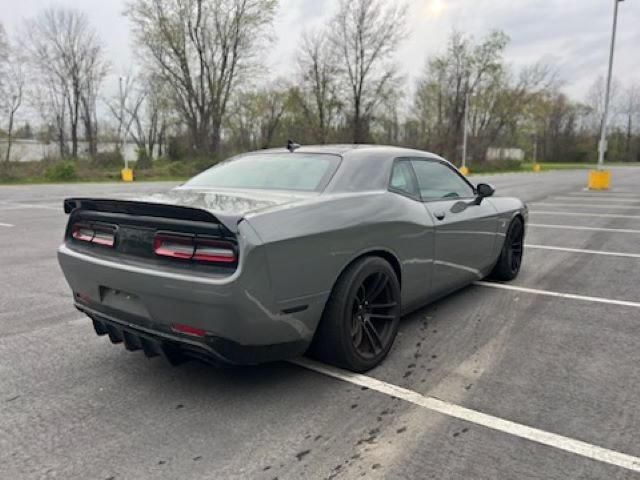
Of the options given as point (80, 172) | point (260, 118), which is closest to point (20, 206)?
point (80, 172)

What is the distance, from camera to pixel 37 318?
4.27 m

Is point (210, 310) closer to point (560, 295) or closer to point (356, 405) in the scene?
point (356, 405)

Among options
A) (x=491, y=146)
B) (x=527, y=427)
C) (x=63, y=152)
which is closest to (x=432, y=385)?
(x=527, y=427)

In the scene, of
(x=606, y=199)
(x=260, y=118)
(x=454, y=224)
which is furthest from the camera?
(x=260, y=118)

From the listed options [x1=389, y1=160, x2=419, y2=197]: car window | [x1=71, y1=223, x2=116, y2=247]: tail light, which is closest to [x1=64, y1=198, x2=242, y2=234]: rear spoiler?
[x1=71, y1=223, x2=116, y2=247]: tail light

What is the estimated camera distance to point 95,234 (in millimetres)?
3105

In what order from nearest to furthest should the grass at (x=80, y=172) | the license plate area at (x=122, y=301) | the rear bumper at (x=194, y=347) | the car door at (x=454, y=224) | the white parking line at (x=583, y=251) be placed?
the rear bumper at (x=194, y=347)
the license plate area at (x=122, y=301)
the car door at (x=454, y=224)
the white parking line at (x=583, y=251)
the grass at (x=80, y=172)

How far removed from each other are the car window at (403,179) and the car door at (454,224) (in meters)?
0.10

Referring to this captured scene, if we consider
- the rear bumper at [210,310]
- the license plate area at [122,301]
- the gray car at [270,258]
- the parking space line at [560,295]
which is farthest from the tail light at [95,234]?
the parking space line at [560,295]

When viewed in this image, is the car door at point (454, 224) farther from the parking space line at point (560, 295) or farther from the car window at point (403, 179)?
the parking space line at point (560, 295)

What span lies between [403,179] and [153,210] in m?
1.97

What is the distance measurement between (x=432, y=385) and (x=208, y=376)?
1441mm

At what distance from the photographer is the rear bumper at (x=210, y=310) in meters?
2.48

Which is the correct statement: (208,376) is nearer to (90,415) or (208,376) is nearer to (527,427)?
(90,415)
